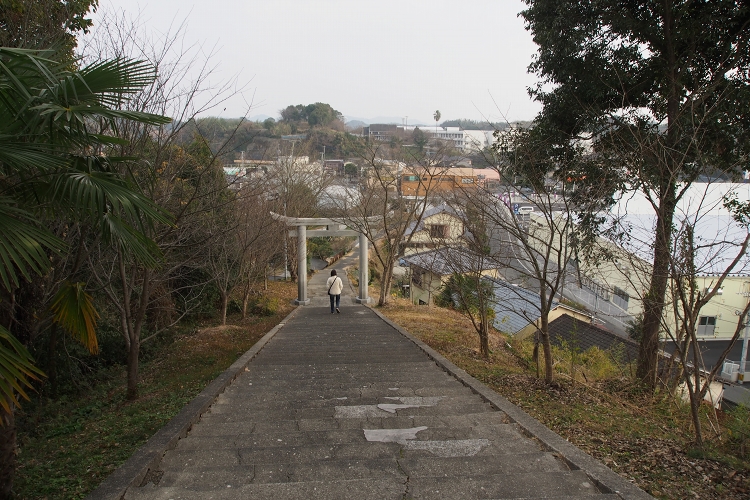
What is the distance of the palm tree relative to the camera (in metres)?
2.69

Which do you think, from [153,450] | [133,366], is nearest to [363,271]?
[133,366]

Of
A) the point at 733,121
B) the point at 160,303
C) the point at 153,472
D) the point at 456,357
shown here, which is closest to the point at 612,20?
the point at 733,121

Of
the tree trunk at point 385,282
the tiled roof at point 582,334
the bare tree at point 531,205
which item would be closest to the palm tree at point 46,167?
the bare tree at point 531,205

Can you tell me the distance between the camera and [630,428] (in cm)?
530

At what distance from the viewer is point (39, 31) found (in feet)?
18.9

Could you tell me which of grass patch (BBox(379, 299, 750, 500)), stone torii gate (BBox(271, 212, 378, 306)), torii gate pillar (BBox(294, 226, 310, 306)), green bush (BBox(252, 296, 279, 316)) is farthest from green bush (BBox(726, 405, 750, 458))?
green bush (BBox(252, 296, 279, 316))

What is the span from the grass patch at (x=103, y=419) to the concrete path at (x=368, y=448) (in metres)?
0.59

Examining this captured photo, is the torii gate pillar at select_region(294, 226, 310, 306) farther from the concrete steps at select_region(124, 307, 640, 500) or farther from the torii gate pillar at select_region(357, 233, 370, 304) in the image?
the concrete steps at select_region(124, 307, 640, 500)

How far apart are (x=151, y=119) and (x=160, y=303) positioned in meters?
9.81

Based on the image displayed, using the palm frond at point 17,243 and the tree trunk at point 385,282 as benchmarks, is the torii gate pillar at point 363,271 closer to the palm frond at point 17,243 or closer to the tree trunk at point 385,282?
the tree trunk at point 385,282

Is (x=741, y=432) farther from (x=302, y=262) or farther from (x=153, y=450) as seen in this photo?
(x=302, y=262)

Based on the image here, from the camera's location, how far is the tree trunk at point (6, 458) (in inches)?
145

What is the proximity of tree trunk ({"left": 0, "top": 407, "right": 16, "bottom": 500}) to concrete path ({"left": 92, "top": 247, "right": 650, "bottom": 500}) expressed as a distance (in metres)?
1.08

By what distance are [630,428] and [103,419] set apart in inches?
226
